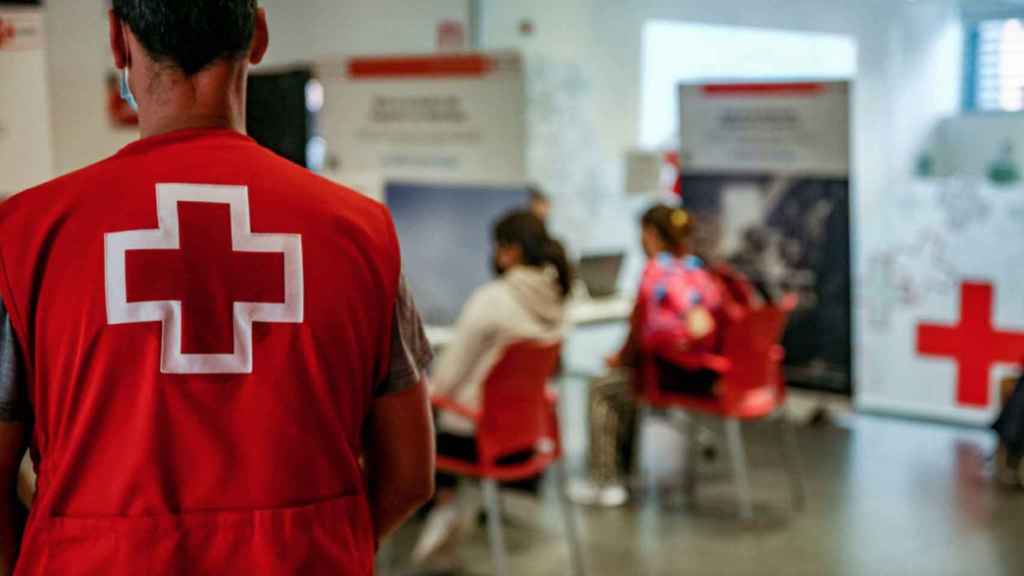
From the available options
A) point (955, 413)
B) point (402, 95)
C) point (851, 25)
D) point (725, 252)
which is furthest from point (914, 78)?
point (402, 95)

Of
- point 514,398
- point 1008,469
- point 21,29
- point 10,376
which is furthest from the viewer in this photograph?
point 1008,469

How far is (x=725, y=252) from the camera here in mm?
5941

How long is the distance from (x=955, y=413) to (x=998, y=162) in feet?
4.15

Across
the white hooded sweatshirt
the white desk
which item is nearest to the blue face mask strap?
the white hooded sweatshirt

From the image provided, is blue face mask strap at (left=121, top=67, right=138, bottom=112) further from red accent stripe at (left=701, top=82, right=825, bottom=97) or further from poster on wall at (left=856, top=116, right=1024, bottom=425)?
poster on wall at (left=856, top=116, right=1024, bottom=425)

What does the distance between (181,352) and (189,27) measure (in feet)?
1.02

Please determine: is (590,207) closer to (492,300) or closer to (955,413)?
(955,413)

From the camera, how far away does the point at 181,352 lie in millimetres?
1140

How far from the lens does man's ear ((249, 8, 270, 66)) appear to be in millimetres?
1223

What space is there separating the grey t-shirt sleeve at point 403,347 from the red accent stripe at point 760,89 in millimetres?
4562

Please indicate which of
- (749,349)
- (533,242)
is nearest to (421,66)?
(533,242)

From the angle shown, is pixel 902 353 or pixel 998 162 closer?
pixel 998 162

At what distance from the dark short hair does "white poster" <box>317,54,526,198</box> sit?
291 cm

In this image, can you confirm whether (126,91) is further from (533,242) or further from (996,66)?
(996,66)
